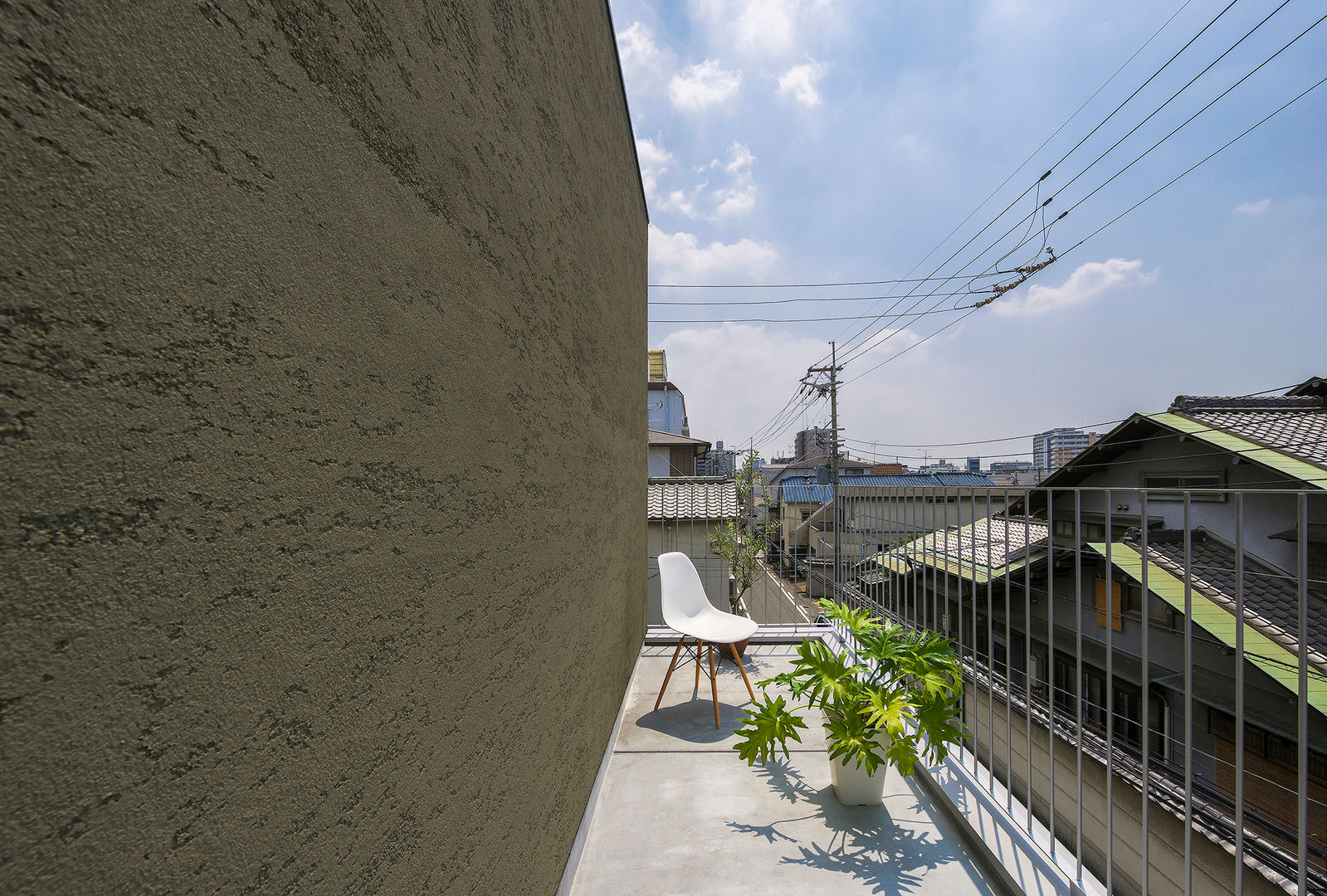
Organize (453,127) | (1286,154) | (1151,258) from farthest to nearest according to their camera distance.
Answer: (1151,258) → (1286,154) → (453,127)

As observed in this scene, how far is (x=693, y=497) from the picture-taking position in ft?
26.0

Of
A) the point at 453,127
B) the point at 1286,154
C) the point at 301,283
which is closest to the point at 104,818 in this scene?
the point at 301,283

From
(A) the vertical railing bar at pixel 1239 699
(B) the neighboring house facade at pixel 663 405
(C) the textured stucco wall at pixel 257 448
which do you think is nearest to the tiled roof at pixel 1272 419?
(A) the vertical railing bar at pixel 1239 699

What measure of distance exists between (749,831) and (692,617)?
143 cm

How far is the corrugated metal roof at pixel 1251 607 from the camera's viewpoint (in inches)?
45.9

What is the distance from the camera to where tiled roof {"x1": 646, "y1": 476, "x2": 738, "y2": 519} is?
281 inches

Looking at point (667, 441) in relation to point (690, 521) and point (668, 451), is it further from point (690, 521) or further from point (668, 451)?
point (690, 521)

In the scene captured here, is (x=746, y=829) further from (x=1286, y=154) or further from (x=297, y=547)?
(x=1286, y=154)

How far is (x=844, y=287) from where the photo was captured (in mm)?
16625

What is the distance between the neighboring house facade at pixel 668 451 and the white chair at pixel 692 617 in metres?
11.8

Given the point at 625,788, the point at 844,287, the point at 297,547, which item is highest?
the point at 844,287

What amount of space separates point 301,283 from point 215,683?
0.38 m

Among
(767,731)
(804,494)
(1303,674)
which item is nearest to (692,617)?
(767,731)

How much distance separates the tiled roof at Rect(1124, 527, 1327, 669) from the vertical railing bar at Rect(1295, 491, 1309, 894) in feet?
0.23
